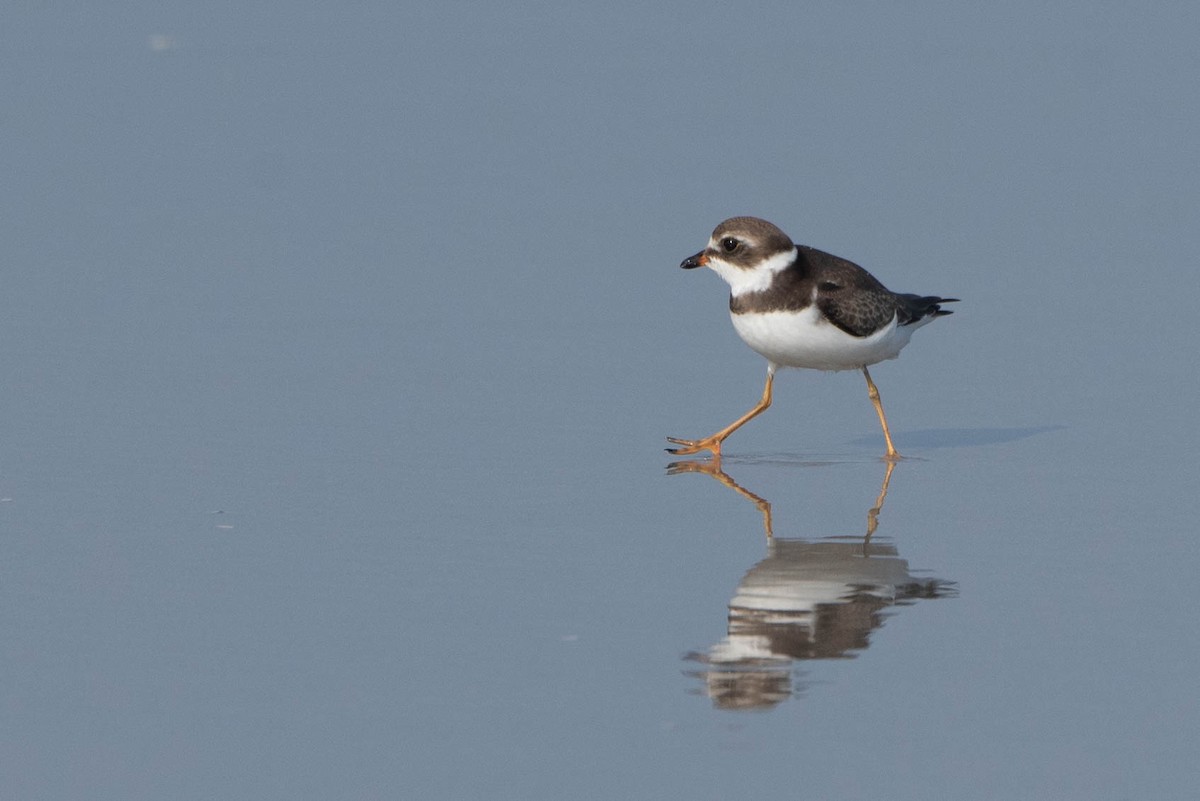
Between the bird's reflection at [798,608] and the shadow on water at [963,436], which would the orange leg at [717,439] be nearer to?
the shadow on water at [963,436]

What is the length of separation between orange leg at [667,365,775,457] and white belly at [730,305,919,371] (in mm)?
260

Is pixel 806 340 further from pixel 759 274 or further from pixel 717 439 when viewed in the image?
pixel 717 439

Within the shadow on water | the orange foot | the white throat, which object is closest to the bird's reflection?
the orange foot

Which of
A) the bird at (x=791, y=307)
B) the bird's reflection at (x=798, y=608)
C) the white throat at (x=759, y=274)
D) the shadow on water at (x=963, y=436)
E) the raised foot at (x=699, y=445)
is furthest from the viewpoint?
the shadow on water at (x=963, y=436)

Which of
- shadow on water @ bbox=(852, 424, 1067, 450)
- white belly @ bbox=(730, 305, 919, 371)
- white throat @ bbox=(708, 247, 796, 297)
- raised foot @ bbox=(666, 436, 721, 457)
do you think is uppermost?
white throat @ bbox=(708, 247, 796, 297)

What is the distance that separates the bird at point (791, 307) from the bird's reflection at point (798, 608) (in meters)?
1.89

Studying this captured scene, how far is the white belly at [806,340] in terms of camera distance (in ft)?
36.5

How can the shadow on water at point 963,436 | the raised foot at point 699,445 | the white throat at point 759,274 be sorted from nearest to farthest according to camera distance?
the raised foot at point 699,445 → the white throat at point 759,274 → the shadow on water at point 963,436

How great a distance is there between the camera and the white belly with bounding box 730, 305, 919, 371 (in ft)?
36.5

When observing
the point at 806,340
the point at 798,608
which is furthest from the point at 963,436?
the point at 798,608

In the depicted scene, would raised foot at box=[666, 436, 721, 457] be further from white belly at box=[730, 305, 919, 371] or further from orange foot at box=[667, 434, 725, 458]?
white belly at box=[730, 305, 919, 371]

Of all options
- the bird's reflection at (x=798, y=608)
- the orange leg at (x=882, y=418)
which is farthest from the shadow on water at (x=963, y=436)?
the bird's reflection at (x=798, y=608)

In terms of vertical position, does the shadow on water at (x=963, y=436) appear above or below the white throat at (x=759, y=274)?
below

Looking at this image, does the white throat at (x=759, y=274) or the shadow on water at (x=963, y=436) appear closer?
the white throat at (x=759, y=274)
